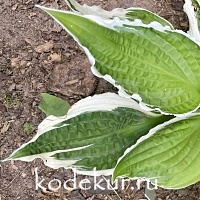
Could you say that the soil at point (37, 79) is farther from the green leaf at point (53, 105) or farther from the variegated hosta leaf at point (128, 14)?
the variegated hosta leaf at point (128, 14)

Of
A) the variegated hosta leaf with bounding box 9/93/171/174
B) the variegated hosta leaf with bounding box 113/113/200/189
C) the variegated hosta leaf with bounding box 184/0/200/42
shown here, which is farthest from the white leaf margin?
the variegated hosta leaf with bounding box 184/0/200/42

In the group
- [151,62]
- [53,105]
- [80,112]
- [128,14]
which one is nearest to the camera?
[151,62]

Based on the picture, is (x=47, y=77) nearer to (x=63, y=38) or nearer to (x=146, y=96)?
(x=63, y=38)

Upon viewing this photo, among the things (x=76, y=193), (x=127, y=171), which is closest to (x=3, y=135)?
(x=76, y=193)

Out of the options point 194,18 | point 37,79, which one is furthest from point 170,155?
point 37,79

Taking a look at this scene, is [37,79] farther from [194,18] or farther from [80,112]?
[194,18]

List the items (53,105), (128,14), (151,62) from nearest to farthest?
(151,62)
(128,14)
(53,105)

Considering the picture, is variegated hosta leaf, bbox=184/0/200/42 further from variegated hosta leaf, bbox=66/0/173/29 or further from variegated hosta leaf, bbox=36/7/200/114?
variegated hosta leaf, bbox=36/7/200/114

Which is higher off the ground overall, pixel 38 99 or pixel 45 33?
pixel 45 33
